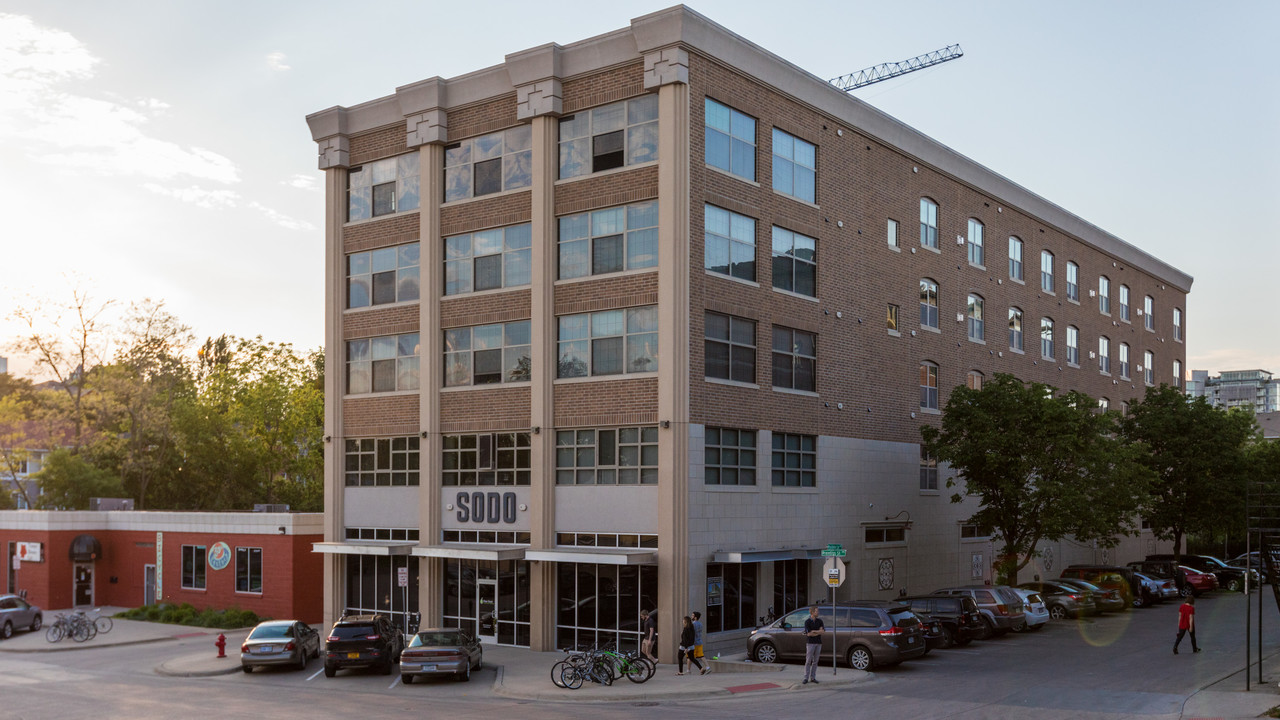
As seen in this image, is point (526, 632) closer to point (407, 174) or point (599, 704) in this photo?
point (599, 704)

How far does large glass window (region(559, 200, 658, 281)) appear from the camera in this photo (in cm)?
3225

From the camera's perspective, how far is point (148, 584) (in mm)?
48375

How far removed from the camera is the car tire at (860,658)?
→ 90.6 feet

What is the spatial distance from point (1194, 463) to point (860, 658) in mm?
34216

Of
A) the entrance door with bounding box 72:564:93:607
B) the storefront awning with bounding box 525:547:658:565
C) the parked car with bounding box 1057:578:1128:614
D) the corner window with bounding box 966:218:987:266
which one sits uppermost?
the corner window with bounding box 966:218:987:266

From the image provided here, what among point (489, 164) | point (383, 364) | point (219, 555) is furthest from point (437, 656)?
point (219, 555)

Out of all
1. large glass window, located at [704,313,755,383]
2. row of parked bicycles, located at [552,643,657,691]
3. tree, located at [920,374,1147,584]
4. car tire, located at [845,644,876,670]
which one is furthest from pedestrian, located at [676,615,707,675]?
tree, located at [920,374,1147,584]

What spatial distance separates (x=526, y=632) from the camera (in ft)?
112

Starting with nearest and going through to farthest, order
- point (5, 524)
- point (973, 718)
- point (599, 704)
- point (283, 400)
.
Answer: point (973, 718)
point (599, 704)
point (5, 524)
point (283, 400)

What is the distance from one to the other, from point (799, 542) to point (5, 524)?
36.4 meters

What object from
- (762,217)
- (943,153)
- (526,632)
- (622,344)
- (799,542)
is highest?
(943,153)

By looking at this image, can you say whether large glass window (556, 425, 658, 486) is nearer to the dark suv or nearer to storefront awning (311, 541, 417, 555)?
storefront awning (311, 541, 417, 555)

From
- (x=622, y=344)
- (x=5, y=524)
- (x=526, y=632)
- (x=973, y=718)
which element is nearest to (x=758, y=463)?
(x=622, y=344)

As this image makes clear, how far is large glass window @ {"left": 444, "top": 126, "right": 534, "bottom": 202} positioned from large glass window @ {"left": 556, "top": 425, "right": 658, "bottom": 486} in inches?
316
